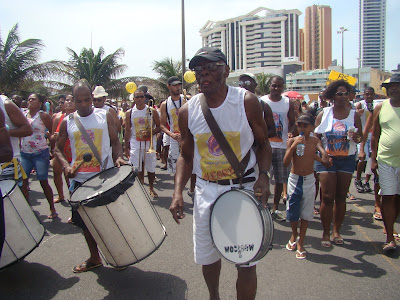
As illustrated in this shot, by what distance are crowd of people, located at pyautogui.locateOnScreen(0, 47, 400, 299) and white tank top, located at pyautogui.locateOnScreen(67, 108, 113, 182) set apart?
0.4 inches

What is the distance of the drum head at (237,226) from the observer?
2.50 metres

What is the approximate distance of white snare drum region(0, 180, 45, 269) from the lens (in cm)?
354

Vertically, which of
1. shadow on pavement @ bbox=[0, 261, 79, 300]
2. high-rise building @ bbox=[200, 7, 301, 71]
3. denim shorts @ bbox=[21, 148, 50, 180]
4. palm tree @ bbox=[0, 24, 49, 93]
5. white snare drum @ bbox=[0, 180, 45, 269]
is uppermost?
high-rise building @ bbox=[200, 7, 301, 71]

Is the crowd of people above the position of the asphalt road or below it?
above

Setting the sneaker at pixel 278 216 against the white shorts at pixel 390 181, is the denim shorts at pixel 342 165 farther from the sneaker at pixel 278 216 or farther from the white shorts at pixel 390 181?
the sneaker at pixel 278 216

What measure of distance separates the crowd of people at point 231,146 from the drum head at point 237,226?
150 mm

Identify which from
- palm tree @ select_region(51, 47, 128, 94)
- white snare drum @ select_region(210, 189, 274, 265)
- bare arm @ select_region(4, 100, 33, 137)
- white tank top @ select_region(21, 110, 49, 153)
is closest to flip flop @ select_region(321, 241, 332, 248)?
white snare drum @ select_region(210, 189, 274, 265)

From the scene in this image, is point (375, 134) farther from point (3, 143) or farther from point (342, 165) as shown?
point (3, 143)

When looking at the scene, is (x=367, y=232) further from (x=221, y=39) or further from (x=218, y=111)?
(x=221, y=39)

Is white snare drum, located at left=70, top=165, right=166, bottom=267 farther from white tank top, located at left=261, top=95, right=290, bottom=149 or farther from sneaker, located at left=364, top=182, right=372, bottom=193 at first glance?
sneaker, located at left=364, top=182, right=372, bottom=193

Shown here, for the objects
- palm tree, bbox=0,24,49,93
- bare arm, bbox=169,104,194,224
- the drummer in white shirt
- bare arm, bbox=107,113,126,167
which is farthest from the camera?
palm tree, bbox=0,24,49,93

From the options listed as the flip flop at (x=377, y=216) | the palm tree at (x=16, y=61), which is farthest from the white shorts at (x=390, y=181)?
the palm tree at (x=16, y=61)

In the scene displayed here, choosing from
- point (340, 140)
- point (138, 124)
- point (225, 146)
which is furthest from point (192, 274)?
point (138, 124)

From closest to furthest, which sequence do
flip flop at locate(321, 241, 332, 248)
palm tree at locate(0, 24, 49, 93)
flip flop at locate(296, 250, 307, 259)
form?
flip flop at locate(296, 250, 307, 259)
flip flop at locate(321, 241, 332, 248)
palm tree at locate(0, 24, 49, 93)
